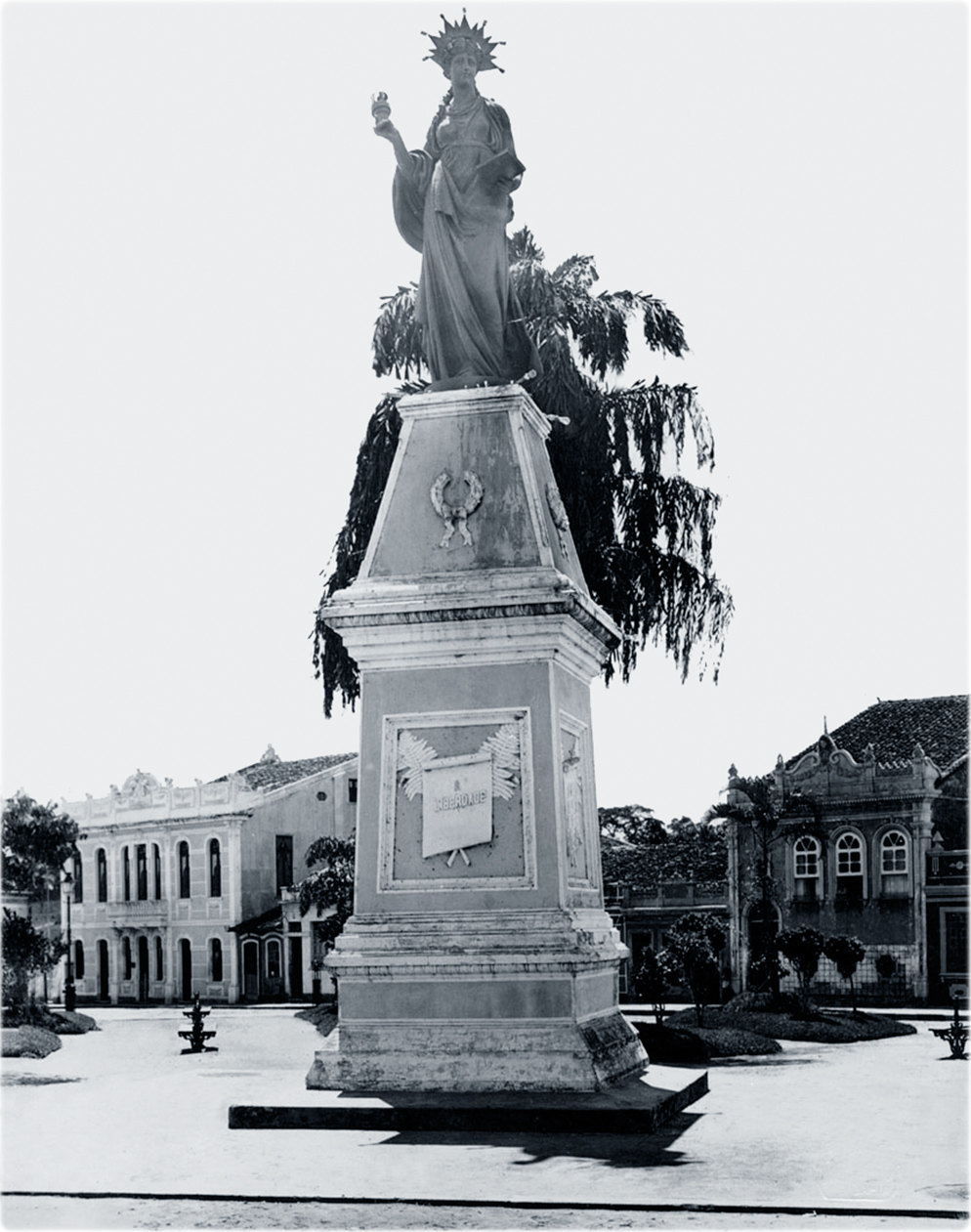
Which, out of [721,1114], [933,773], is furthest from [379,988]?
[933,773]

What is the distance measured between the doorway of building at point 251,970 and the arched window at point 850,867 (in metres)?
18.5

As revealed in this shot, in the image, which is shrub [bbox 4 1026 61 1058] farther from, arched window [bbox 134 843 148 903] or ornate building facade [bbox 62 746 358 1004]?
arched window [bbox 134 843 148 903]

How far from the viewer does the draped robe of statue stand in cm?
1350

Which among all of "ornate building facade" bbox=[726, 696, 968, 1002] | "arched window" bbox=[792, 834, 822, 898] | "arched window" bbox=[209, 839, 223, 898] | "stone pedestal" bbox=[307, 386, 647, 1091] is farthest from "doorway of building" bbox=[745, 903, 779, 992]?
"stone pedestal" bbox=[307, 386, 647, 1091]

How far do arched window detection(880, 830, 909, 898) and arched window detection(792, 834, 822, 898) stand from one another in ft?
5.90

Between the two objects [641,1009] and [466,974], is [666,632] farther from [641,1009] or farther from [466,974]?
[641,1009]

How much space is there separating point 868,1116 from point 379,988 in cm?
366

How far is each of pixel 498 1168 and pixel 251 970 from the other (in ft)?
144

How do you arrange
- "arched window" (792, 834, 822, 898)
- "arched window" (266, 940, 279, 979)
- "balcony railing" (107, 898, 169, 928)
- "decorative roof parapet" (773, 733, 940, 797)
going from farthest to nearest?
"balcony railing" (107, 898, 169, 928), "arched window" (266, 940, 279, 979), "arched window" (792, 834, 822, 898), "decorative roof parapet" (773, 733, 940, 797)

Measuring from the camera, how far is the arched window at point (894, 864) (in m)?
41.0

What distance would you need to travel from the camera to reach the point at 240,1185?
9.35 m

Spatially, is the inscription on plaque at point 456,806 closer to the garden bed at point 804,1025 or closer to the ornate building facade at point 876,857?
the garden bed at point 804,1025

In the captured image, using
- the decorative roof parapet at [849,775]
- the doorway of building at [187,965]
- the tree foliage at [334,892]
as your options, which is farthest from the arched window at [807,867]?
the doorway of building at [187,965]

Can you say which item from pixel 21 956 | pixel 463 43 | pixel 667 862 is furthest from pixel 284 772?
pixel 463 43
